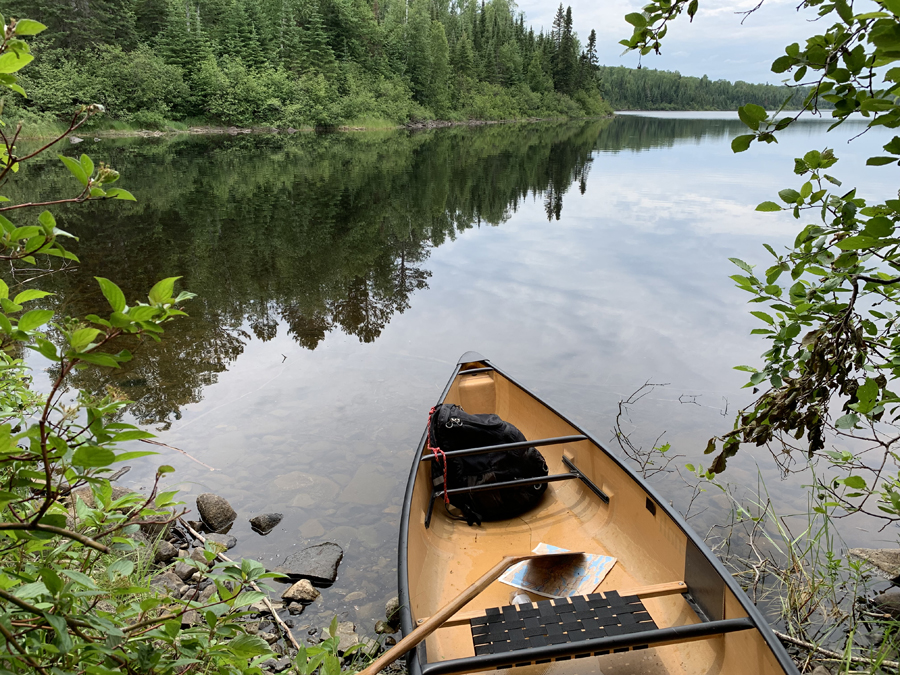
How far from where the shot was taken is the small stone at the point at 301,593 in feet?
13.2

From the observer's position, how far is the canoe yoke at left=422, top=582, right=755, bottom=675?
2637 mm

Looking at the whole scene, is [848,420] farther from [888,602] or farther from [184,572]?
[184,572]

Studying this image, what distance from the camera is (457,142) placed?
44000 millimetres

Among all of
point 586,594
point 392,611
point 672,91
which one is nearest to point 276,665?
point 392,611

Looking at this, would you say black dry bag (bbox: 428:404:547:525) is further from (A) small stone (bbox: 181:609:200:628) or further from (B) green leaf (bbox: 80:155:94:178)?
(B) green leaf (bbox: 80:155:94:178)

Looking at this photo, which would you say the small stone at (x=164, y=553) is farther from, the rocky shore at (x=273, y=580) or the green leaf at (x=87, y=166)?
the green leaf at (x=87, y=166)

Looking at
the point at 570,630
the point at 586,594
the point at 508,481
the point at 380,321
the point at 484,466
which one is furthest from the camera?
the point at 380,321

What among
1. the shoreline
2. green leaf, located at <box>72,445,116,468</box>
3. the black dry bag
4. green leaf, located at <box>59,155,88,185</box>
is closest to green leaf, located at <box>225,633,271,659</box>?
green leaf, located at <box>72,445,116,468</box>

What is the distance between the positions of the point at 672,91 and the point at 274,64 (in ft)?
444

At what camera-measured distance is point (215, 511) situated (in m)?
4.81

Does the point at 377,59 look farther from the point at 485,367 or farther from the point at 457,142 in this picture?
the point at 485,367

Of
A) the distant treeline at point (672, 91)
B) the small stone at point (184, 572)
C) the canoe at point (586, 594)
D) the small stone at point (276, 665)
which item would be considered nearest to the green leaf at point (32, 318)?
the canoe at point (586, 594)

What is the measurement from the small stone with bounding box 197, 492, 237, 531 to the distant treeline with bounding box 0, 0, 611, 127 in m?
27.0

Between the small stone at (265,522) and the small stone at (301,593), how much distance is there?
33.9 inches
